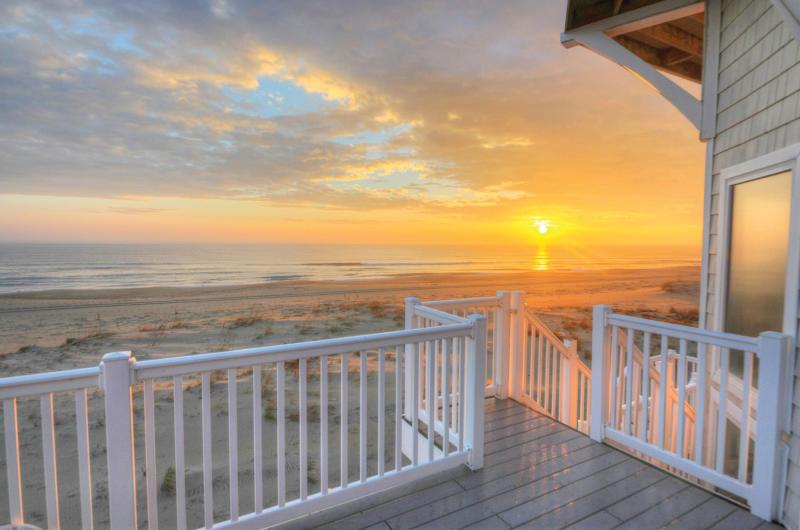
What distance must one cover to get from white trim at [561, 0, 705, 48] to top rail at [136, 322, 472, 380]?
3.77 m

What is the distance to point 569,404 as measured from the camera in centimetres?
449

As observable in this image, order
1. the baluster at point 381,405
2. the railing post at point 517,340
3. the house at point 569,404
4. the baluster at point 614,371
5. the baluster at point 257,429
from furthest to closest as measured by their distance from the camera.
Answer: the railing post at point 517,340 → the baluster at point 614,371 → the baluster at point 381,405 → the baluster at point 257,429 → the house at point 569,404

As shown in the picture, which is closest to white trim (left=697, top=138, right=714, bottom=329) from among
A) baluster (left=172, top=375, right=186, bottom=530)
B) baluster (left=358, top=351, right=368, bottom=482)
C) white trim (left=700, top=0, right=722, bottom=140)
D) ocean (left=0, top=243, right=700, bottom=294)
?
white trim (left=700, top=0, right=722, bottom=140)

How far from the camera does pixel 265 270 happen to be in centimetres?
2592

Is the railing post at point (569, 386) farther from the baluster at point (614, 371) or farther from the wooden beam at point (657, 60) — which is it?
the wooden beam at point (657, 60)

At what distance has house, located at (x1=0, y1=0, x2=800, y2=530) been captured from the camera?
175cm

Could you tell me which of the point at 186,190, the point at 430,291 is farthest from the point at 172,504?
the point at 186,190

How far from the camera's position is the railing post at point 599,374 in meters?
3.11

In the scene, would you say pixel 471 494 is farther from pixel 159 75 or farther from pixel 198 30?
pixel 159 75

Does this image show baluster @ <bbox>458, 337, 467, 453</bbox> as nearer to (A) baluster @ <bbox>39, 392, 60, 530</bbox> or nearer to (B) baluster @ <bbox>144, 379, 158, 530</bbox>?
(B) baluster @ <bbox>144, 379, 158, 530</bbox>

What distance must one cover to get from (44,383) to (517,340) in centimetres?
379

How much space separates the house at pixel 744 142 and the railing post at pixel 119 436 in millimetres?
3372

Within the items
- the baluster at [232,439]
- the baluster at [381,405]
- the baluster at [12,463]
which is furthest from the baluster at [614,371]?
the baluster at [12,463]

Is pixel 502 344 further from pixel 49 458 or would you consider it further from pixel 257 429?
pixel 49 458
